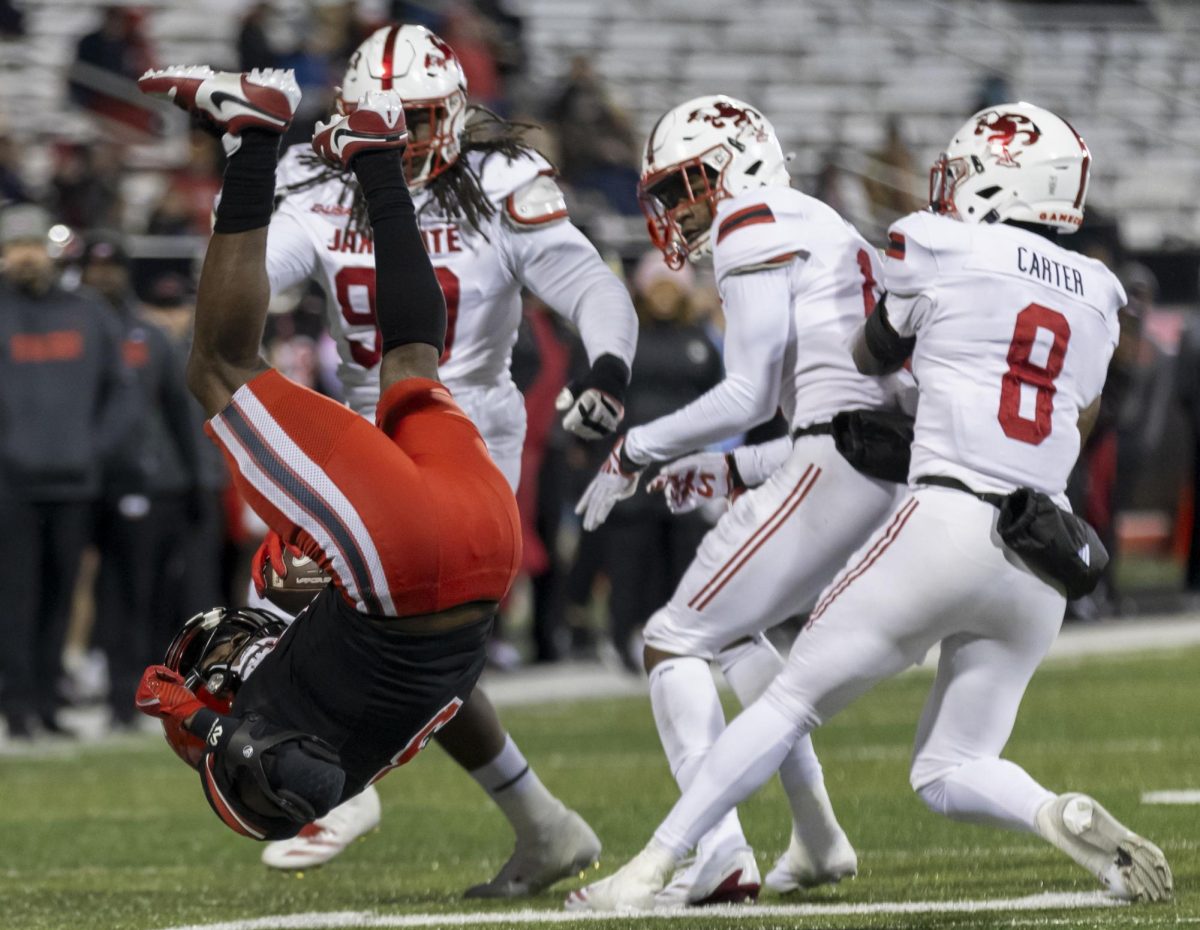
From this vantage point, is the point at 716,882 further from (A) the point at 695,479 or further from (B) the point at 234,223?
(B) the point at 234,223

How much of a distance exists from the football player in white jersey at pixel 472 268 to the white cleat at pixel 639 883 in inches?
27.6

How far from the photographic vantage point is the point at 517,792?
18.9ft

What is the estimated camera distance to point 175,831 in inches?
285

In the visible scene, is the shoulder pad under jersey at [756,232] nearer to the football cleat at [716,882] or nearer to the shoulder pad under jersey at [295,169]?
the shoulder pad under jersey at [295,169]

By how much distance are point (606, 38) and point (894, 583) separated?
45.8 feet

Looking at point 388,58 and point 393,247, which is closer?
point 393,247

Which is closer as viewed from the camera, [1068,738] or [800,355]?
[800,355]

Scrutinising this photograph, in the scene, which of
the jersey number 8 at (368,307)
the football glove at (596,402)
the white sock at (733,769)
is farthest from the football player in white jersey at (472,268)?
the white sock at (733,769)

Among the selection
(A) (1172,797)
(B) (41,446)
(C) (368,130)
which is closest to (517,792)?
(C) (368,130)

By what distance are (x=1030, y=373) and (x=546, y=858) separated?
1.79 m

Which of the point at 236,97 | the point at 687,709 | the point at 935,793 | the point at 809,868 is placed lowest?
the point at 809,868

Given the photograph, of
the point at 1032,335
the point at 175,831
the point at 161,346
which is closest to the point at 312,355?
the point at 161,346

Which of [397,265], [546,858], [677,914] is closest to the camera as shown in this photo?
[397,265]

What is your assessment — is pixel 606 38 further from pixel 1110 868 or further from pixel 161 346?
pixel 1110 868
